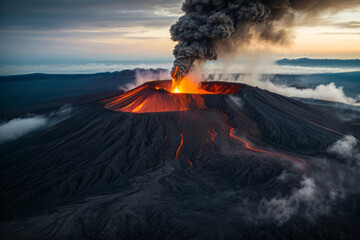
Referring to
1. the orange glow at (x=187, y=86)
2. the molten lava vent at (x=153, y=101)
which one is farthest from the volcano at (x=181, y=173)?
the orange glow at (x=187, y=86)

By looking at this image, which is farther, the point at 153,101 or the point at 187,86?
the point at 187,86

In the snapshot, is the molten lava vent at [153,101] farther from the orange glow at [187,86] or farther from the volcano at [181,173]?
the orange glow at [187,86]

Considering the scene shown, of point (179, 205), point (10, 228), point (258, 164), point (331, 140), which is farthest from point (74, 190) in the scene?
point (331, 140)

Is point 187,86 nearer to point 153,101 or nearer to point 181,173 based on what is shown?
point 153,101

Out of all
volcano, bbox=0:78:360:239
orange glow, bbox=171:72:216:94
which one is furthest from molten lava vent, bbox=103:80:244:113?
orange glow, bbox=171:72:216:94

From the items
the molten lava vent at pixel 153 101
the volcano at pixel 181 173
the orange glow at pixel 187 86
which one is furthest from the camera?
the orange glow at pixel 187 86

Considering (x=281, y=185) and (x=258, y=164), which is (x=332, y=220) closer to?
(x=281, y=185)

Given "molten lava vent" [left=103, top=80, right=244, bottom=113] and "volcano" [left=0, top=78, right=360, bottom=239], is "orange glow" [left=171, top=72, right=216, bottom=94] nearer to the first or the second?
"molten lava vent" [left=103, top=80, right=244, bottom=113]

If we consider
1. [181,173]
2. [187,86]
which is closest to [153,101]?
[187,86]
